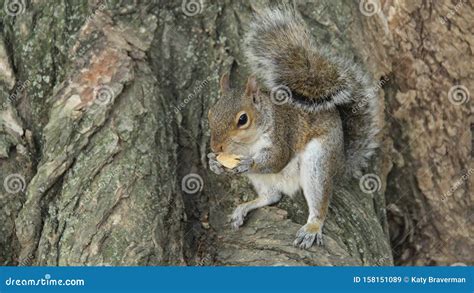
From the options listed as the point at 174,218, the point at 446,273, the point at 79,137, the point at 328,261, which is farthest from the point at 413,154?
the point at 79,137

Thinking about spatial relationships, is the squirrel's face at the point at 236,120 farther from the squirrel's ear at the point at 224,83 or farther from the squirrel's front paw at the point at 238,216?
the squirrel's front paw at the point at 238,216

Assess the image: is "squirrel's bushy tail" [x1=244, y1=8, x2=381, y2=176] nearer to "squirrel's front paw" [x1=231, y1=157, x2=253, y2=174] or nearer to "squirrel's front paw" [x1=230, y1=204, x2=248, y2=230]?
"squirrel's front paw" [x1=231, y1=157, x2=253, y2=174]

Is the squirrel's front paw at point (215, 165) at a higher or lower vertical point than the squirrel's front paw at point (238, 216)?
higher

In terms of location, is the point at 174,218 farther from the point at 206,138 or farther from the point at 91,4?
the point at 91,4

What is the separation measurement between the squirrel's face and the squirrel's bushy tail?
0.13m

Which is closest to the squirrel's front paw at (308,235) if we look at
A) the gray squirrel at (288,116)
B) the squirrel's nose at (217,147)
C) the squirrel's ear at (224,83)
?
the gray squirrel at (288,116)

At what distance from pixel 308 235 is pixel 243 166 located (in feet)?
1.04

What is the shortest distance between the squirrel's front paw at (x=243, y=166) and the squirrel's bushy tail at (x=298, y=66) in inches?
11.2

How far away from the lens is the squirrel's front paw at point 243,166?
2490 millimetres

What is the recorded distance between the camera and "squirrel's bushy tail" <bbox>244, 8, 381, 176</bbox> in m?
2.58

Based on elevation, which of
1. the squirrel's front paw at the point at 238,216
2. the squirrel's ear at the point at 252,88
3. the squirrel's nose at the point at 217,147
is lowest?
the squirrel's front paw at the point at 238,216

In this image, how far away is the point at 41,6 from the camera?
2592 mm

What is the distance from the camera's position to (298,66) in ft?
8.48

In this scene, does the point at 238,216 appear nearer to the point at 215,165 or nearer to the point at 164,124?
the point at 215,165
